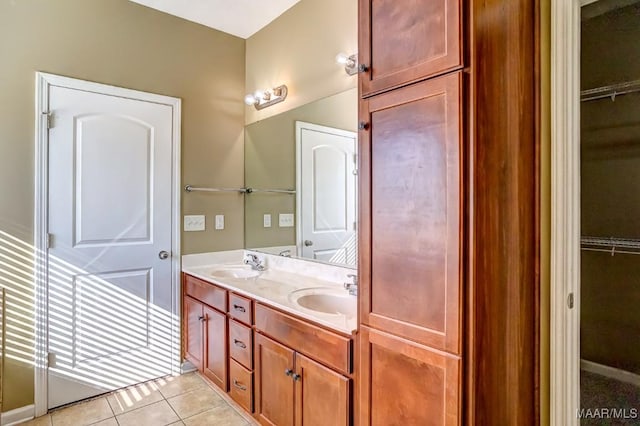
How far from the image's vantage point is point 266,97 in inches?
110

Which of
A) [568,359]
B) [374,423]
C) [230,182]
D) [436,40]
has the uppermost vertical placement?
[436,40]

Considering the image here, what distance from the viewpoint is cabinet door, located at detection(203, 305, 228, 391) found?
226 cm

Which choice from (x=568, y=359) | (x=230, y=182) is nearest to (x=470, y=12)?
(x=568, y=359)

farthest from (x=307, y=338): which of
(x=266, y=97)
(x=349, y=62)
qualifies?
(x=266, y=97)

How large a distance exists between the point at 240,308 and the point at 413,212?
1290mm

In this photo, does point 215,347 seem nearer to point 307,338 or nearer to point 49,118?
point 307,338

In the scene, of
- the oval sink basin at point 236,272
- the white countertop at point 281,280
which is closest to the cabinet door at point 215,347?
the white countertop at point 281,280

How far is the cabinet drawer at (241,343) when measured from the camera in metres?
2.03

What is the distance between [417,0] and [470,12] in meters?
0.20

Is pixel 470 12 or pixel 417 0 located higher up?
pixel 417 0

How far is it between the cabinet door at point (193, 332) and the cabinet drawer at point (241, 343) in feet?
1.40

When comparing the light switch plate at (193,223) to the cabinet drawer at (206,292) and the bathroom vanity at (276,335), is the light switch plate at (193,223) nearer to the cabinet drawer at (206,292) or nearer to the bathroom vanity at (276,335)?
the bathroom vanity at (276,335)

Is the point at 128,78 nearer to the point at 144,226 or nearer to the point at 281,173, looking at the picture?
the point at 144,226

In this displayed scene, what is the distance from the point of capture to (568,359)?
1.40 m
